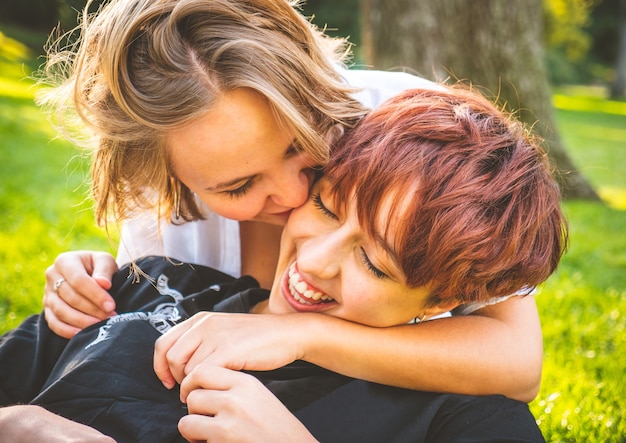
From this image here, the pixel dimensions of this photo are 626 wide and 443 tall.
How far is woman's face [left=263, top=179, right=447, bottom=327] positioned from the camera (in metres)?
2.10

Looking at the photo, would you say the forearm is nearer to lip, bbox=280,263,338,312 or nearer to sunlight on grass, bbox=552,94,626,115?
lip, bbox=280,263,338,312

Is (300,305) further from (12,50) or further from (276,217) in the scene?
(12,50)

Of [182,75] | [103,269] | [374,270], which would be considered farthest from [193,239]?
[374,270]

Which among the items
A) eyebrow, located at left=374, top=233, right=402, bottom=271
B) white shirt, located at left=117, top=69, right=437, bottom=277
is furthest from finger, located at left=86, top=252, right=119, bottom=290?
eyebrow, located at left=374, top=233, right=402, bottom=271

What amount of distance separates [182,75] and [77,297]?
94 centimetres

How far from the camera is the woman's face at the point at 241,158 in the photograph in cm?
233

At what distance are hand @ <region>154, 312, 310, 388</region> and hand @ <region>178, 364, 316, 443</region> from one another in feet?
0.26

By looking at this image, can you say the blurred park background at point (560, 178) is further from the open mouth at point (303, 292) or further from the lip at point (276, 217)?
the open mouth at point (303, 292)

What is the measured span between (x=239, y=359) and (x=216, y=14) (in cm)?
125

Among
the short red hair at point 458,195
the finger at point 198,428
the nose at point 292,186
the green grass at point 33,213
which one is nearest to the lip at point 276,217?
the nose at point 292,186

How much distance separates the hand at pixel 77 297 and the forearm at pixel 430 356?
881 millimetres

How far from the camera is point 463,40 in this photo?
24.4ft

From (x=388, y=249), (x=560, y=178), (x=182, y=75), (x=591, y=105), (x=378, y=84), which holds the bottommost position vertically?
(x=591, y=105)

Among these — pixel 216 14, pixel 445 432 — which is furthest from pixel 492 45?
pixel 445 432
